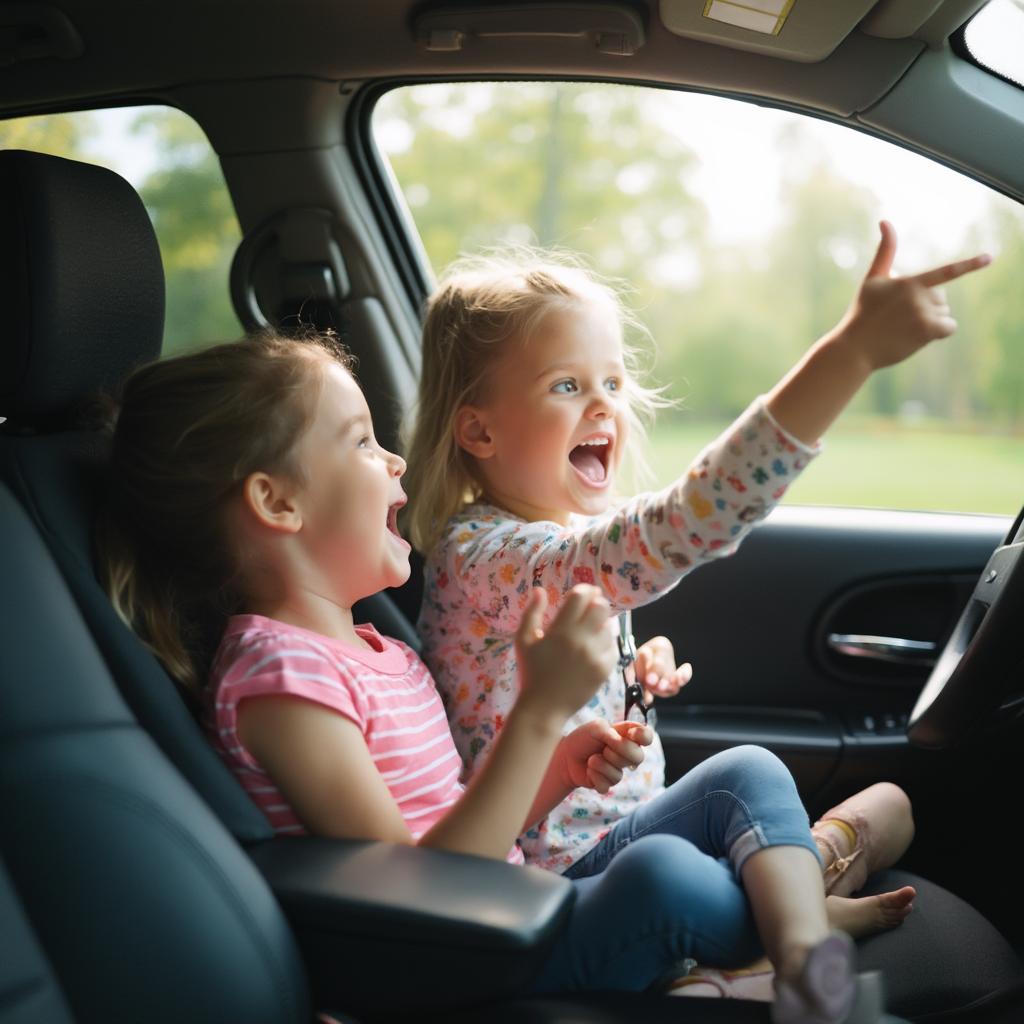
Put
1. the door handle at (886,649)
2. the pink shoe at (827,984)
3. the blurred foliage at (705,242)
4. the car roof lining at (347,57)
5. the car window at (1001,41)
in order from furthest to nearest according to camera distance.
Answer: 1. the blurred foliage at (705,242)
2. the door handle at (886,649)
3. the car roof lining at (347,57)
4. the car window at (1001,41)
5. the pink shoe at (827,984)

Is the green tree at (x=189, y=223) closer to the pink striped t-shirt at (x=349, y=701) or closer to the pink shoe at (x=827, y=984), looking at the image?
the pink striped t-shirt at (x=349, y=701)

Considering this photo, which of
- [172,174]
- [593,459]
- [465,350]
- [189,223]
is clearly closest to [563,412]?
[593,459]

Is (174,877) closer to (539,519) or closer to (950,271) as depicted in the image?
(539,519)

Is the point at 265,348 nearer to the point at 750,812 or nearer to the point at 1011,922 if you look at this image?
the point at 750,812

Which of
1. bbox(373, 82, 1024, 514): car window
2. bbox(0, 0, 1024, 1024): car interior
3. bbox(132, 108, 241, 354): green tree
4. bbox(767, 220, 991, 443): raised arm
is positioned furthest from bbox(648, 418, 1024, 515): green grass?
bbox(767, 220, 991, 443): raised arm

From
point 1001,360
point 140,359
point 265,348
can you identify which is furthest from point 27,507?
point 1001,360

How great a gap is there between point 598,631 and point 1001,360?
1782 cm

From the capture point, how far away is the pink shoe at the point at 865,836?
5.95 ft

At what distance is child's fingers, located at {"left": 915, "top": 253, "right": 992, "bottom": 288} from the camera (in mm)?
1174

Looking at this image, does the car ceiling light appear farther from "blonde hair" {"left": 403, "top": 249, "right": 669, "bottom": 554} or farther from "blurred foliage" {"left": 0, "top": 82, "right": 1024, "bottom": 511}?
"blurred foliage" {"left": 0, "top": 82, "right": 1024, "bottom": 511}

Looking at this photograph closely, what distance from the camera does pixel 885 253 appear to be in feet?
4.08

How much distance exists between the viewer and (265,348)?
1.68 metres

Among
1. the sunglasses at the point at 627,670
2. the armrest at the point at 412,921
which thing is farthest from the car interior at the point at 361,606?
the sunglasses at the point at 627,670

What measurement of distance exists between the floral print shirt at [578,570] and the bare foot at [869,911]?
33 centimetres
